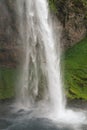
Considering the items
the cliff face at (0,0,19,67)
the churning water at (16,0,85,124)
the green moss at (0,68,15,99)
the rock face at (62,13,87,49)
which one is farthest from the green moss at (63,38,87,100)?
the cliff face at (0,0,19,67)

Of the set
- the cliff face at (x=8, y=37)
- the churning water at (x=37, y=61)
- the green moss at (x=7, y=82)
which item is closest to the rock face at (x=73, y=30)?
the cliff face at (x=8, y=37)

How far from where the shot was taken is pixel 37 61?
219 feet

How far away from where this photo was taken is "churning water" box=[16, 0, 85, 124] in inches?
2488

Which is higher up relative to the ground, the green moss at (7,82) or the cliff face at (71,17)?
the cliff face at (71,17)

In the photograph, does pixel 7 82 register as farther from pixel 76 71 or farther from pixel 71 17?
pixel 71 17

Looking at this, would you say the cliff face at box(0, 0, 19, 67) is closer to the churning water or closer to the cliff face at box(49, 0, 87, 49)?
the churning water

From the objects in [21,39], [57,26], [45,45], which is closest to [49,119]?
[45,45]

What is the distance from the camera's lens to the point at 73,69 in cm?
7325

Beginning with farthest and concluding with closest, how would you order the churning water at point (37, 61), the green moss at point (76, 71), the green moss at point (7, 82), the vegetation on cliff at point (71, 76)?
the green moss at point (76, 71)
the vegetation on cliff at point (71, 76)
the green moss at point (7, 82)
the churning water at point (37, 61)

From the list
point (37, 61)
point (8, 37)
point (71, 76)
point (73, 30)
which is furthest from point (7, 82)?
point (73, 30)

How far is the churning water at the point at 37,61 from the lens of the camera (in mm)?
63206

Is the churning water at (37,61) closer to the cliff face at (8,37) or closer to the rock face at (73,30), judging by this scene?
the cliff face at (8,37)

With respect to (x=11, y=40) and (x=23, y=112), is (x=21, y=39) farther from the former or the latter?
(x=23, y=112)

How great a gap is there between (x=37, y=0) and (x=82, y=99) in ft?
53.6
